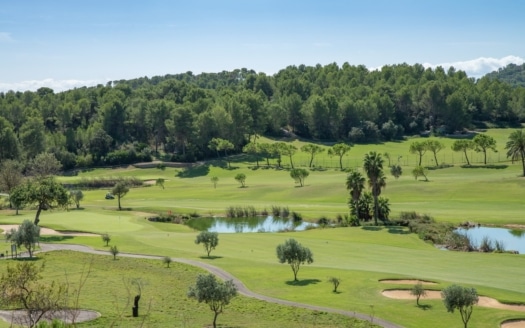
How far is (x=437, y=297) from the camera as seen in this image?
44375mm

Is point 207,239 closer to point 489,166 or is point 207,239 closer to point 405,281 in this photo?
point 405,281

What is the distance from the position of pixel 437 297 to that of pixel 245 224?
169 ft

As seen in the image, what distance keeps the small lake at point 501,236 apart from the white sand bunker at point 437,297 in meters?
25.7

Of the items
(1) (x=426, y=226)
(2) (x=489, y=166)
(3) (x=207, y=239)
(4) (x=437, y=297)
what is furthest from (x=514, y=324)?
(2) (x=489, y=166)

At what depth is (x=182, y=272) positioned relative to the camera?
5403 centimetres

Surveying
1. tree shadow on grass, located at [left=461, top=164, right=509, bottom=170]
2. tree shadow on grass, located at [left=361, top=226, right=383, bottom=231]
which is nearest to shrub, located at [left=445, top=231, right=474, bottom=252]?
tree shadow on grass, located at [left=361, top=226, right=383, bottom=231]

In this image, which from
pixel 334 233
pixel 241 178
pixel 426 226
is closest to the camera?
pixel 426 226

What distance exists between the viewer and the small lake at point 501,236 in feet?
227

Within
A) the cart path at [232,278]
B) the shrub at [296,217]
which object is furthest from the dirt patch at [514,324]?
the shrub at [296,217]

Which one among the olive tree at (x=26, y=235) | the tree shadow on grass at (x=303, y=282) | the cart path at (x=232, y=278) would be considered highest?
the olive tree at (x=26, y=235)

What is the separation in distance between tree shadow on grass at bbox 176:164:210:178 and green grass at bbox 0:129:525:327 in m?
0.25

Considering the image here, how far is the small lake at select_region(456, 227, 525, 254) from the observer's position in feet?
227

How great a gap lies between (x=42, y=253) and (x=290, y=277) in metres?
26.6

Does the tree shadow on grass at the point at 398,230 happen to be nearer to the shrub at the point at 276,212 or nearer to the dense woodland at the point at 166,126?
the shrub at the point at 276,212
